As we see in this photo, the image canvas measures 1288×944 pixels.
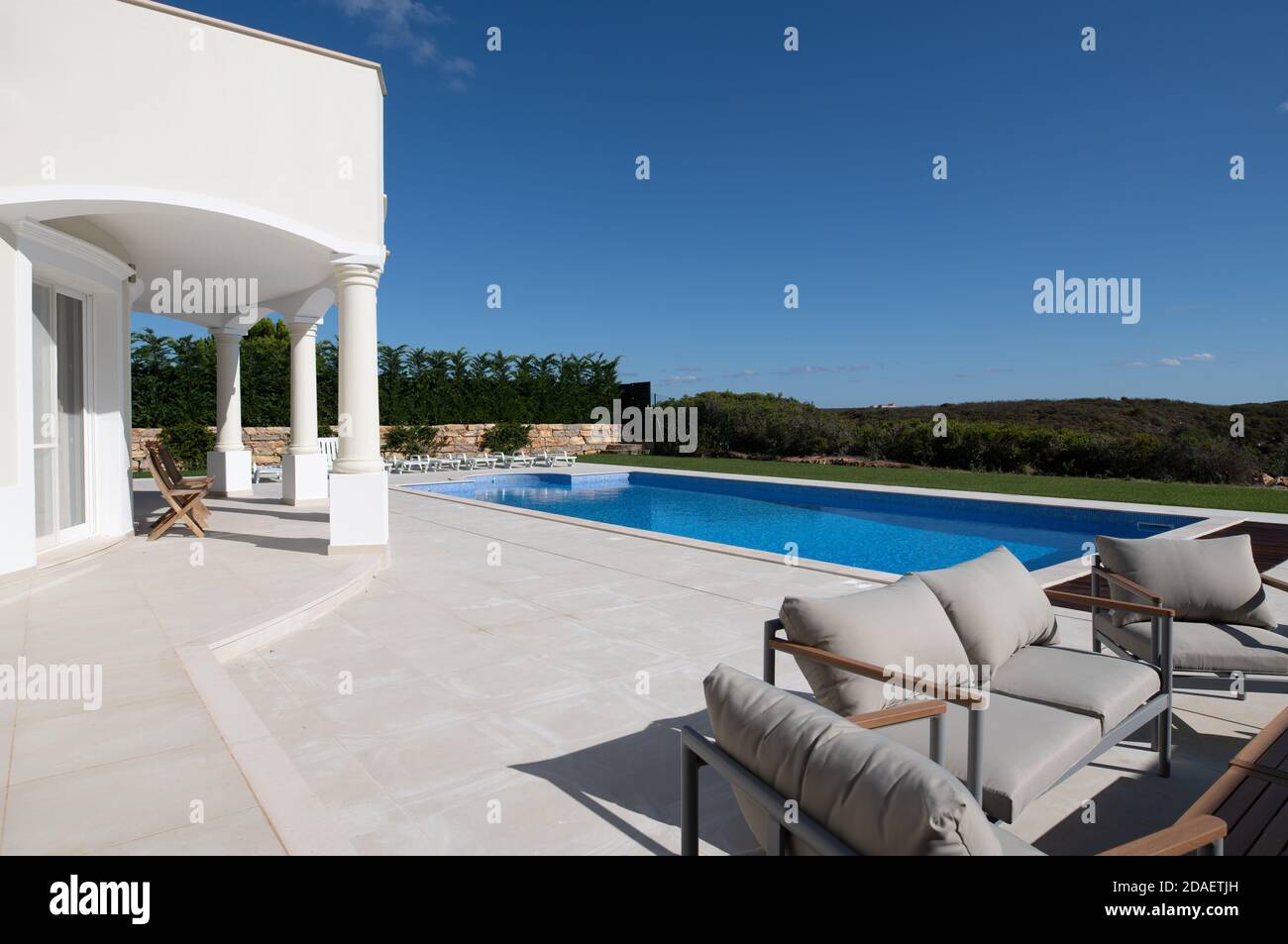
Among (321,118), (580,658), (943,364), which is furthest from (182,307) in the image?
(943,364)

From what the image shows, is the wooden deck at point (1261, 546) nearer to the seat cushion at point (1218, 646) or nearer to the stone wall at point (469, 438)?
the seat cushion at point (1218, 646)

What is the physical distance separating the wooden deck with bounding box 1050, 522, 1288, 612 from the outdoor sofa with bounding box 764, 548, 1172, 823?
2691 mm

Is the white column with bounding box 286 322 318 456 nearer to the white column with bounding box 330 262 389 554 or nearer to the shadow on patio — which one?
the white column with bounding box 330 262 389 554

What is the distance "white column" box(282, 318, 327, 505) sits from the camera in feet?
37.2

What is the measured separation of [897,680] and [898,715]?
0.28 metres

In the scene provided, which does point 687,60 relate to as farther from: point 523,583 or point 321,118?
point 523,583

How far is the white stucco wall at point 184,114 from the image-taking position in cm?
550

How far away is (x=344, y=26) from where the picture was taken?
11695 mm

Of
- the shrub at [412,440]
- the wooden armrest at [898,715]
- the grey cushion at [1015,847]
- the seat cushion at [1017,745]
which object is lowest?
the seat cushion at [1017,745]

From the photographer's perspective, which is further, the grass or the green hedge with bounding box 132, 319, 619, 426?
the green hedge with bounding box 132, 319, 619, 426

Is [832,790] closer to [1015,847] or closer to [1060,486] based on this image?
[1015,847]

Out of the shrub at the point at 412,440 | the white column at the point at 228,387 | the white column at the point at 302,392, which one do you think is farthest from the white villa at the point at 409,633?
the shrub at the point at 412,440

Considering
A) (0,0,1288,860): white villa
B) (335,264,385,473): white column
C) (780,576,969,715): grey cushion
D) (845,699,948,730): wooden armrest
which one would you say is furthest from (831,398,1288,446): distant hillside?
(845,699,948,730): wooden armrest

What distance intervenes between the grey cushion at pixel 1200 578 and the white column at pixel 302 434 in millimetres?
10906
